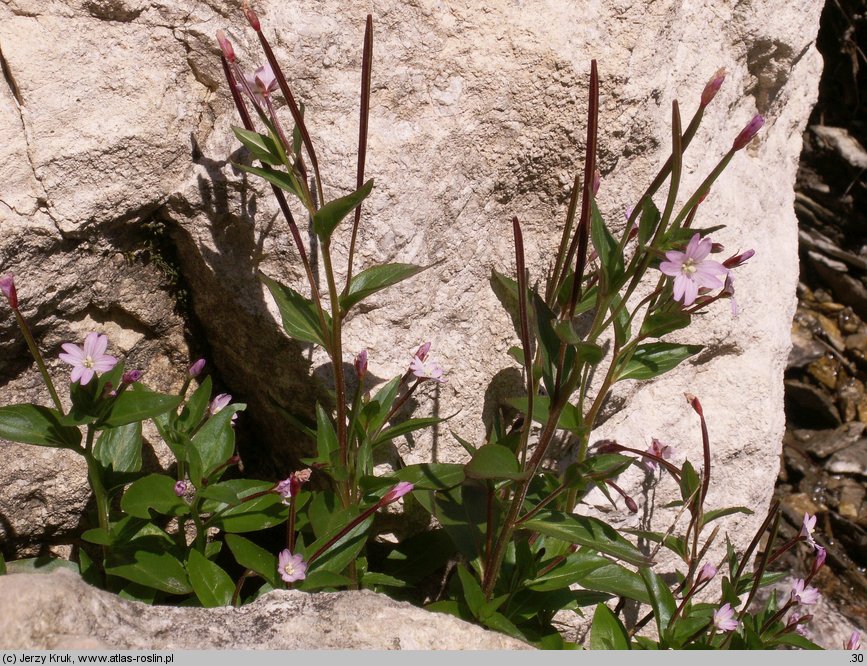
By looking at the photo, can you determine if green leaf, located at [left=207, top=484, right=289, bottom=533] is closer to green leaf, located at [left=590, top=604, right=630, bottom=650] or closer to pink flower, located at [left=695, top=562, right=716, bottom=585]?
green leaf, located at [left=590, top=604, right=630, bottom=650]

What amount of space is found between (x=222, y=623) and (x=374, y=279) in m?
0.94

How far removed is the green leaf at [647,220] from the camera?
1808mm

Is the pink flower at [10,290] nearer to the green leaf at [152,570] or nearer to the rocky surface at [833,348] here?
the green leaf at [152,570]

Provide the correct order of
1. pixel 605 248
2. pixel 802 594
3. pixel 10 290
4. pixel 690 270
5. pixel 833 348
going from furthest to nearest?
pixel 833 348
pixel 802 594
pixel 10 290
pixel 605 248
pixel 690 270

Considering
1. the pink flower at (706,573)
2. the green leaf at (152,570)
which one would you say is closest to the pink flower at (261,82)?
the green leaf at (152,570)

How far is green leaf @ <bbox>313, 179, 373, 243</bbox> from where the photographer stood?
193 cm

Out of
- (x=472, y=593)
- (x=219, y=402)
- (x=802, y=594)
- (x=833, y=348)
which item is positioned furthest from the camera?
(x=833, y=348)

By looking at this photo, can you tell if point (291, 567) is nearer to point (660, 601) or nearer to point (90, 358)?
point (90, 358)

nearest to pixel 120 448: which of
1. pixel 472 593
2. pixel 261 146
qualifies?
pixel 261 146

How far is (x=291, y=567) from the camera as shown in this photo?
211 cm

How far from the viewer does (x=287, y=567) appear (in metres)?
2.11

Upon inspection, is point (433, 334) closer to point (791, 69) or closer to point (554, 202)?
Answer: point (554, 202)

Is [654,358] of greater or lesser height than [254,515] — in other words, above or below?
above

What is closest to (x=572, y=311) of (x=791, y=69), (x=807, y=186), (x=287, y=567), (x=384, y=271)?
(x=384, y=271)
